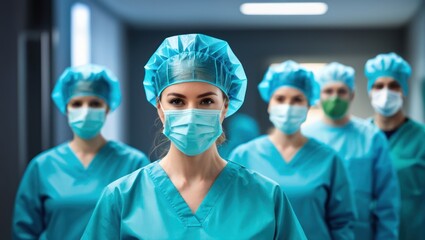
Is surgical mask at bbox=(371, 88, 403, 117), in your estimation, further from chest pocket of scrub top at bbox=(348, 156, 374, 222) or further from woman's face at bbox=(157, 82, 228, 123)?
woman's face at bbox=(157, 82, 228, 123)

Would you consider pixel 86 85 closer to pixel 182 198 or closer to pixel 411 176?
pixel 182 198

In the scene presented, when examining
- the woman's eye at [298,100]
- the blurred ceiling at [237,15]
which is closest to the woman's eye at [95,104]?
the woman's eye at [298,100]

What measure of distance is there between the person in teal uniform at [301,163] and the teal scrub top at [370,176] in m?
0.46

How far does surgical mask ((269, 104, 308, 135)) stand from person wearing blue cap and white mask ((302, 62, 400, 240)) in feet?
1.73

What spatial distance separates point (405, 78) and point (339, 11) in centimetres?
275

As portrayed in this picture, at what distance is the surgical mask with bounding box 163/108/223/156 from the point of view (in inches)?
63.0

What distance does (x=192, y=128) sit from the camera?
1604 millimetres

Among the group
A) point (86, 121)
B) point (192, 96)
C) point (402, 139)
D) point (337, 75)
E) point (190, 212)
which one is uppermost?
point (337, 75)

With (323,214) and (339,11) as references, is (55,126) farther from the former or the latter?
(339,11)

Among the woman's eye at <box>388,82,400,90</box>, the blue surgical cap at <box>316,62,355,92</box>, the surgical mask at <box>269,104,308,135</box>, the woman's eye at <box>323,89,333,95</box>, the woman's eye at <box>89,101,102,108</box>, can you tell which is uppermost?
the blue surgical cap at <box>316,62,355,92</box>

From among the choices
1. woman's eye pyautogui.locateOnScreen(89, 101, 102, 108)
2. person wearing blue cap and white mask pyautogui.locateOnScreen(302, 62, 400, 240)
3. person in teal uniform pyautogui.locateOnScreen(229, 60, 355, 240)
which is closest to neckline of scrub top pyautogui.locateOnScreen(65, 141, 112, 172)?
woman's eye pyautogui.locateOnScreen(89, 101, 102, 108)

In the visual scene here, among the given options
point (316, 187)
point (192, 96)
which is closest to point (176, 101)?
point (192, 96)

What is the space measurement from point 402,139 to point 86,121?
1728 millimetres

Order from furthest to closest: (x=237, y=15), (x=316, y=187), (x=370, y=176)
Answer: (x=237, y=15), (x=370, y=176), (x=316, y=187)
